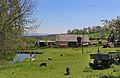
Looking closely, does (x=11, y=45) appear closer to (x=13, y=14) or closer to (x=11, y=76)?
(x=13, y=14)

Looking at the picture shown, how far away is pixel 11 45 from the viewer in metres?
21.7

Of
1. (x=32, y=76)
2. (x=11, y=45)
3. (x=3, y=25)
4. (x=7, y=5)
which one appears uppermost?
(x=7, y=5)

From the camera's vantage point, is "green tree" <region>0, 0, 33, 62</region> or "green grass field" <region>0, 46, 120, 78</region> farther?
"green grass field" <region>0, 46, 120, 78</region>

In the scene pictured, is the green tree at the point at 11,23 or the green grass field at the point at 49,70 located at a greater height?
the green tree at the point at 11,23

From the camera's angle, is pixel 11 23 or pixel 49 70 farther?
pixel 49 70

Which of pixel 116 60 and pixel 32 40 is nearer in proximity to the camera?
pixel 32 40

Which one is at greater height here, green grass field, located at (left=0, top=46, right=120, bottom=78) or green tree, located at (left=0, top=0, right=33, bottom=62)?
green tree, located at (left=0, top=0, right=33, bottom=62)

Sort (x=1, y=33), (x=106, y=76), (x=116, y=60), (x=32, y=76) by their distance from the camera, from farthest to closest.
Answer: (x=116, y=60)
(x=32, y=76)
(x=106, y=76)
(x=1, y=33)

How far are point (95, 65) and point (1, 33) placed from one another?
17.9 m

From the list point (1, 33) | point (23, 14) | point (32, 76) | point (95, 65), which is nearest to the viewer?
point (1, 33)

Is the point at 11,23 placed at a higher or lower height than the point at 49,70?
higher

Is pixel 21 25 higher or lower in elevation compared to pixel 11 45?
higher

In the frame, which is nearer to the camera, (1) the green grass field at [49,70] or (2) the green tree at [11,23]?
(2) the green tree at [11,23]

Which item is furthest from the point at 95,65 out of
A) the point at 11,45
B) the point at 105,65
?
the point at 11,45
